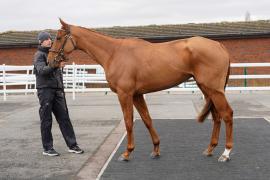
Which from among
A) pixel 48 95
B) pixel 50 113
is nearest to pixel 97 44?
pixel 48 95

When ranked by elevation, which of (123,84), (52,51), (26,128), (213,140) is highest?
(52,51)

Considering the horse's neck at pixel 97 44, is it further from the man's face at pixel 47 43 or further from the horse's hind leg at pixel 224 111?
the horse's hind leg at pixel 224 111

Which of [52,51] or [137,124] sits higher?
[52,51]

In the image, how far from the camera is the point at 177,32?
2719 cm

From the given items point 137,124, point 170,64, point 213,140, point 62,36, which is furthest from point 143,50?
point 137,124

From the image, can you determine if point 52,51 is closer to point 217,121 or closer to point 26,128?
point 217,121

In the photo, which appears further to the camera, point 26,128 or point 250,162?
point 26,128

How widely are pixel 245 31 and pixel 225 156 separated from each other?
2149 centimetres

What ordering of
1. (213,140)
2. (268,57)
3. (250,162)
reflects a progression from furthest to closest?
(268,57), (213,140), (250,162)

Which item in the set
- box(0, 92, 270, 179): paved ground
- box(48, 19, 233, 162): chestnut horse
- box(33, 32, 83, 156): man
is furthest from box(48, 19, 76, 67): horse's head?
box(0, 92, 270, 179): paved ground

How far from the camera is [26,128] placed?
8.95 meters

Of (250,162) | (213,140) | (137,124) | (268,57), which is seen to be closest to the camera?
(250,162)

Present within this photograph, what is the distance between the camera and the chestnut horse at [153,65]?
18.1 feet

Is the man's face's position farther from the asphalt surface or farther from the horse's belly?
the asphalt surface
